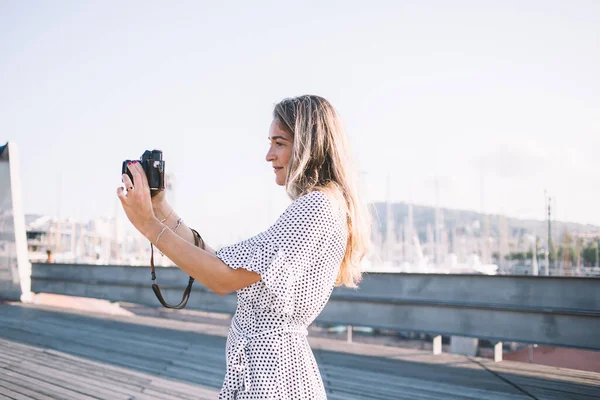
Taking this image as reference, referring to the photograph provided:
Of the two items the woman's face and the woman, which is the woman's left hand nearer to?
the woman

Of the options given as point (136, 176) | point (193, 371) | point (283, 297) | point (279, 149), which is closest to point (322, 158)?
point (279, 149)

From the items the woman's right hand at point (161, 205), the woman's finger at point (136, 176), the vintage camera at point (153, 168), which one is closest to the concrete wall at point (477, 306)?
the woman's right hand at point (161, 205)

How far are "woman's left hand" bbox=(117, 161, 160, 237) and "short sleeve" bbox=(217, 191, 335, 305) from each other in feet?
0.69

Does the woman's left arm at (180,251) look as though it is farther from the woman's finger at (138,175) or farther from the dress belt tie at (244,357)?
the dress belt tie at (244,357)

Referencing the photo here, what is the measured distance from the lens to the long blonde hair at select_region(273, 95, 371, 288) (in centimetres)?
169

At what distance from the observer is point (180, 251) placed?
4.74ft

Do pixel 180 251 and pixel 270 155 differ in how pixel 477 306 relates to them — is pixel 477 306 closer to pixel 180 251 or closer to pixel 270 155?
pixel 270 155

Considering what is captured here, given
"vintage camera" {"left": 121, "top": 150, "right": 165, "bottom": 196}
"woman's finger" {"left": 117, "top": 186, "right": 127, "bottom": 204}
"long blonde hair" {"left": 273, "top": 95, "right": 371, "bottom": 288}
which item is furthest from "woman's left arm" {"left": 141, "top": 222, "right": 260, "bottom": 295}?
"long blonde hair" {"left": 273, "top": 95, "right": 371, "bottom": 288}

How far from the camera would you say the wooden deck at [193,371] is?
14.5 feet

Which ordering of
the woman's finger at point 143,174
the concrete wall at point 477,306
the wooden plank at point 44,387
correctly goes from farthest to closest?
1. the concrete wall at point 477,306
2. the wooden plank at point 44,387
3. the woman's finger at point 143,174

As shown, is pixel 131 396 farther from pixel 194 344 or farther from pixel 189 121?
pixel 189 121

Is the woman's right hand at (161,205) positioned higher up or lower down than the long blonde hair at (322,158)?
lower down

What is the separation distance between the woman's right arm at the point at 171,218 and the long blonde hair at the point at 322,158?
0.43 meters

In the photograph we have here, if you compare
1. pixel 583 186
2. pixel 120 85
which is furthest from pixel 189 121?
pixel 583 186
